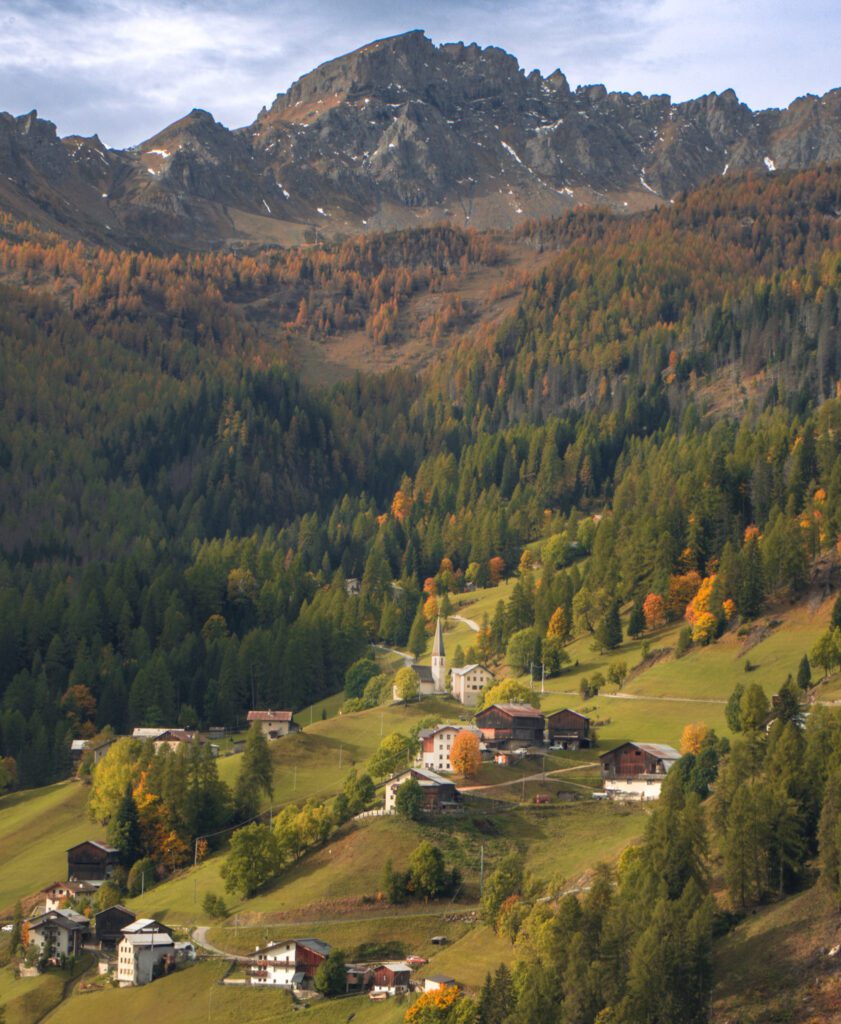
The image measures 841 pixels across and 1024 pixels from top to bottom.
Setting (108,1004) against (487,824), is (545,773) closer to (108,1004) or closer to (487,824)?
(487,824)

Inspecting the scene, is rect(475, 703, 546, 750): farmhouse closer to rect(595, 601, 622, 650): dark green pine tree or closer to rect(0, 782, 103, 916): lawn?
rect(595, 601, 622, 650): dark green pine tree

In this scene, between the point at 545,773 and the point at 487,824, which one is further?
the point at 545,773

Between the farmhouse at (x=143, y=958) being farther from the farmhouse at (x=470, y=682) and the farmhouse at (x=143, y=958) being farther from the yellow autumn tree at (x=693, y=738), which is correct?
the farmhouse at (x=470, y=682)

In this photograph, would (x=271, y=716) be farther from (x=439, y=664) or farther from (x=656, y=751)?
(x=656, y=751)

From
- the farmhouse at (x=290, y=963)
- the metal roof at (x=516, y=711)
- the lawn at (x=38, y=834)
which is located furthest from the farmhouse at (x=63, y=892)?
the metal roof at (x=516, y=711)

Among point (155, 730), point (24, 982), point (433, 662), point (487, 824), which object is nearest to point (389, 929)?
point (487, 824)
